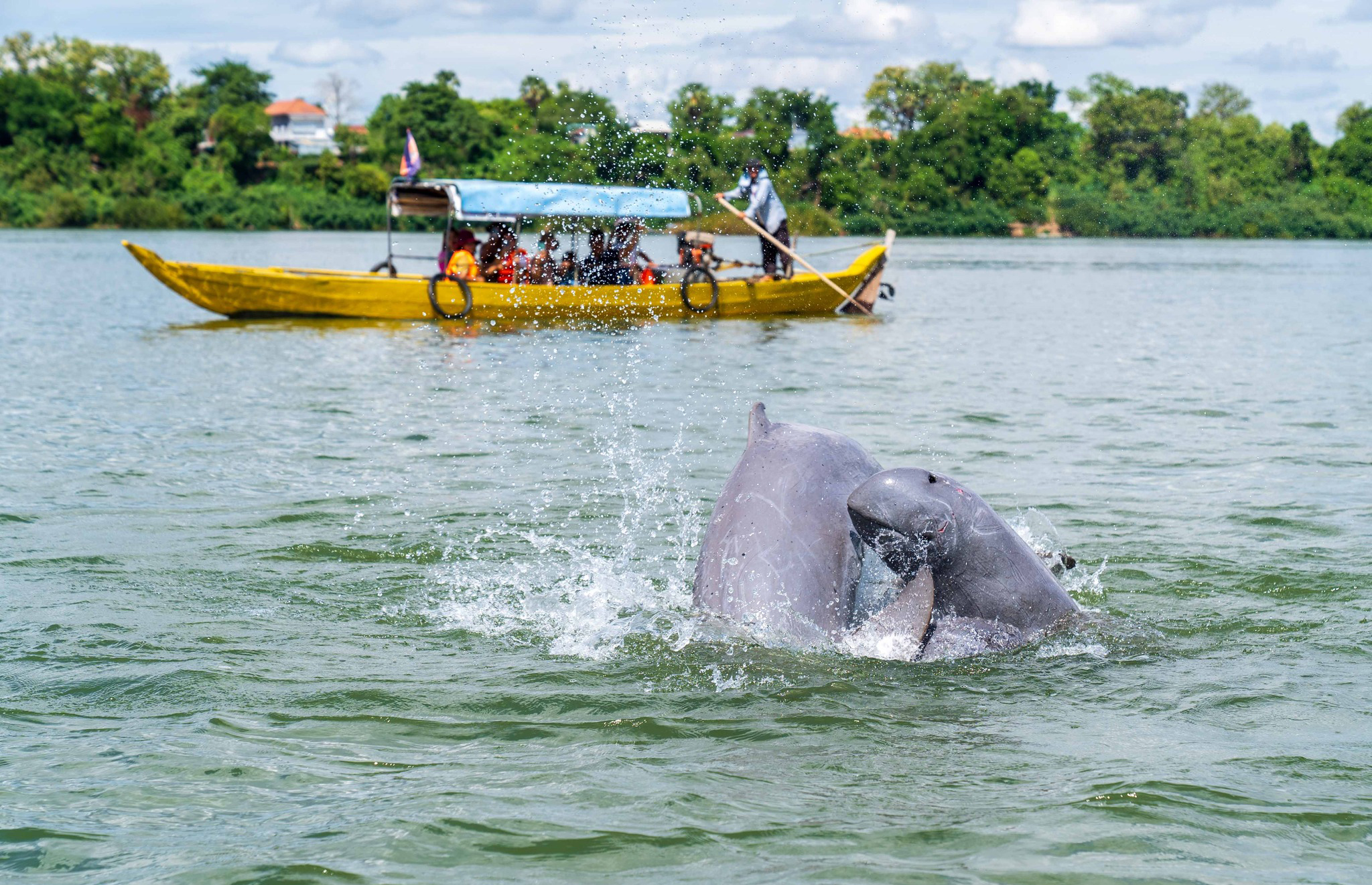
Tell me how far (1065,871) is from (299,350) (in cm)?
1832

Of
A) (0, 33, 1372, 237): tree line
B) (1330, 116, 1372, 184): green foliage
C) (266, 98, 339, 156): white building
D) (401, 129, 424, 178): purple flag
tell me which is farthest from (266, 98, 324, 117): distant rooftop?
(401, 129, 424, 178): purple flag

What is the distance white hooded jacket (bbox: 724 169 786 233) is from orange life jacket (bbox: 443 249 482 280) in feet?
16.0

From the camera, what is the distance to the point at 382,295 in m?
Result: 24.3

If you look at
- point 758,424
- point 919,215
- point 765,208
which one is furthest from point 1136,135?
point 758,424

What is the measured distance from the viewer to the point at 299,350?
20766 millimetres

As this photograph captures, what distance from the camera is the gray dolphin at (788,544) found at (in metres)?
5.87

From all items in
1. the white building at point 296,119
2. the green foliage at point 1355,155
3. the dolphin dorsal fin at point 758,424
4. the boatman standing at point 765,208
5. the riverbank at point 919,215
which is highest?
the white building at point 296,119

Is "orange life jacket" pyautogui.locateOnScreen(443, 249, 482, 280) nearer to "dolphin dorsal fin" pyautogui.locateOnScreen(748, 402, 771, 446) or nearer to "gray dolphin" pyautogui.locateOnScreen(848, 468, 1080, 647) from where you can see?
"dolphin dorsal fin" pyautogui.locateOnScreen(748, 402, 771, 446)

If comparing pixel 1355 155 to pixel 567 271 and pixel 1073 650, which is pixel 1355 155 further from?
pixel 1073 650

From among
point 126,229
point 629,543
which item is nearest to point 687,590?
point 629,543

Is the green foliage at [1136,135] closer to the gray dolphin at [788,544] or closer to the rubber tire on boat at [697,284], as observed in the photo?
the rubber tire on boat at [697,284]

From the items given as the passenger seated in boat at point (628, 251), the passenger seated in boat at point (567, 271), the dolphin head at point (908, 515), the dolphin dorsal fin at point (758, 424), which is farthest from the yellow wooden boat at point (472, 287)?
the dolphin head at point (908, 515)

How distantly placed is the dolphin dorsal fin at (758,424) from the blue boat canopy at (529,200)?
54.8 feet

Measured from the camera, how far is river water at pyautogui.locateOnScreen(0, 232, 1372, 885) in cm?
432
